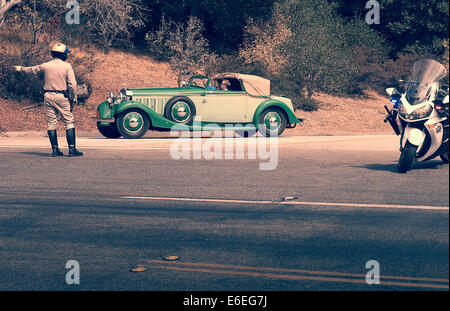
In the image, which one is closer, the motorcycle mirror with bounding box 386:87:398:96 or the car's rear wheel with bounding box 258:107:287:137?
the motorcycle mirror with bounding box 386:87:398:96

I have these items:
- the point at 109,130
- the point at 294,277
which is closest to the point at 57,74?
the point at 109,130

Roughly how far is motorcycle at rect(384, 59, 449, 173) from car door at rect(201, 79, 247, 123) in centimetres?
893

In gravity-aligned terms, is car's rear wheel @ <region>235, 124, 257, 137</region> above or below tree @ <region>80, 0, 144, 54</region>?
below

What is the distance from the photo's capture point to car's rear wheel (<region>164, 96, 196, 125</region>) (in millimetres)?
19609

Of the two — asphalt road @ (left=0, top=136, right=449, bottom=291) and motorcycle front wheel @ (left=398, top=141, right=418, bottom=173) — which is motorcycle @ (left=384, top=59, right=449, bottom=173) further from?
asphalt road @ (left=0, top=136, right=449, bottom=291)

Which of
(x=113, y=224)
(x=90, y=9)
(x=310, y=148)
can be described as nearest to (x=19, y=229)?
(x=113, y=224)

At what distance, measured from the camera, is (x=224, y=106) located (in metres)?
20.5

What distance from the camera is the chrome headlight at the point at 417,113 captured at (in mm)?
10836

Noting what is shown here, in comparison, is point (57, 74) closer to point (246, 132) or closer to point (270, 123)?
point (270, 123)

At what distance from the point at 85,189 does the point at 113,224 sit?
2.72 m

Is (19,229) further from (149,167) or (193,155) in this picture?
(193,155)

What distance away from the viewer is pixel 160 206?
9.36 m

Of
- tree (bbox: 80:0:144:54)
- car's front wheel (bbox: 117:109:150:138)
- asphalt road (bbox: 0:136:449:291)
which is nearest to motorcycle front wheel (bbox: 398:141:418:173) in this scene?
asphalt road (bbox: 0:136:449:291)

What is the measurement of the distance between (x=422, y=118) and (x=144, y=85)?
2227cm
